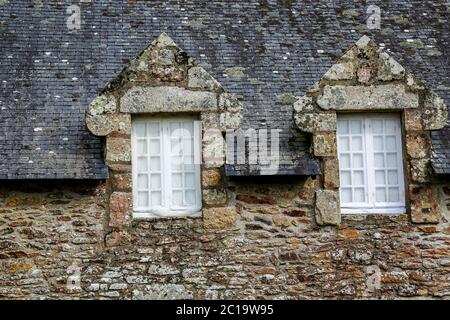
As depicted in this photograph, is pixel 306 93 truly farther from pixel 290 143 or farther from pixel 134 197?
pixel 134 197

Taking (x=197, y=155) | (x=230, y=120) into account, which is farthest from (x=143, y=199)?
(x=230, y=120)

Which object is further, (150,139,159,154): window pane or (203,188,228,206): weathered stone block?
(150,139,159,154): window pane

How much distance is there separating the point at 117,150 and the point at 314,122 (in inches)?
79.5

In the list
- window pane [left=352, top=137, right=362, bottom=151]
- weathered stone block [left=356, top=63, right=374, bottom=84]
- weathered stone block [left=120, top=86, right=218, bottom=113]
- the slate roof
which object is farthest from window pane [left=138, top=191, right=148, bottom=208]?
weathered stone block [left=356, top=63, right=374, bottom=84]

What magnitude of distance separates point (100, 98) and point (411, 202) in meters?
3.34

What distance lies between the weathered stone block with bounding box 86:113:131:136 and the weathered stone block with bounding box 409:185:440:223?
9.80ft

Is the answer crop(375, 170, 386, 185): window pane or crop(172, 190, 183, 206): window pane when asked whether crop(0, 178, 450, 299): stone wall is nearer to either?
crop(172, 190, 183, 206): window pane

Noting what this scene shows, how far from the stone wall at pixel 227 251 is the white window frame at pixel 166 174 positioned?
12 centimetres

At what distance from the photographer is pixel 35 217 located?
25.3 ft

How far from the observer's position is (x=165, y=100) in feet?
26.0

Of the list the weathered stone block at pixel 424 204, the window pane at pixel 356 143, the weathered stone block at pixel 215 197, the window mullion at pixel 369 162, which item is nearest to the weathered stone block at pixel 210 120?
the weathered stone block at pixel 215 197

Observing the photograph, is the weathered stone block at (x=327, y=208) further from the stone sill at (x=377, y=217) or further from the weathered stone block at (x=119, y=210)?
the weathered stone block at (x=119, y=210)

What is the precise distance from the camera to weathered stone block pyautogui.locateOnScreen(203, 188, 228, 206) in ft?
25.6
